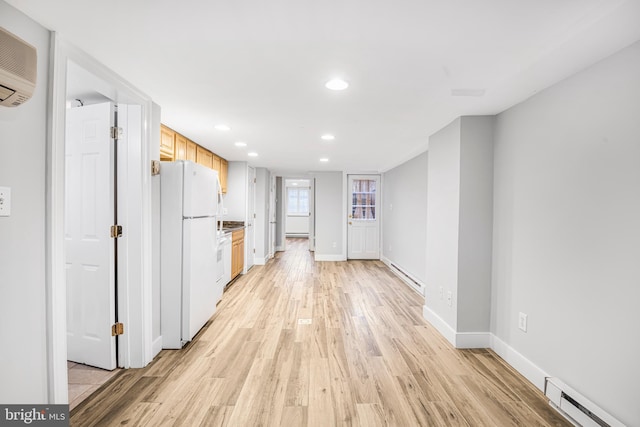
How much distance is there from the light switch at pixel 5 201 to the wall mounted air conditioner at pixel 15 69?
365 mm

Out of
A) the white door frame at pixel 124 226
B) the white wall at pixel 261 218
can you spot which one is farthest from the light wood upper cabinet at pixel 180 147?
the white wall at pixel 261 218

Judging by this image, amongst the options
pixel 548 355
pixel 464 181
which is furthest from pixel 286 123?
pixel 548 355

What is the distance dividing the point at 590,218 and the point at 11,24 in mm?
3149

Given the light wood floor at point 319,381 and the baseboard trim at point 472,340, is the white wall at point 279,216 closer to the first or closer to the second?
the light wood floor at point 319,381

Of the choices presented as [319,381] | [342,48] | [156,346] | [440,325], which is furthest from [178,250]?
[440,325]

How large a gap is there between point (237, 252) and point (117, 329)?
9.30 ft

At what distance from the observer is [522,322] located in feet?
7.29

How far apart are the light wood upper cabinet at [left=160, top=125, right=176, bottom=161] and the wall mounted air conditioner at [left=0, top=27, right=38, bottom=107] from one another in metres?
1.87

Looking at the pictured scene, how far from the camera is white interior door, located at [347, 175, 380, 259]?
272 inches

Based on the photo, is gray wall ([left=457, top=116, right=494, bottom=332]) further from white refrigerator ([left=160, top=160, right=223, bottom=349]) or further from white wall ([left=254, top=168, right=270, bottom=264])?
white wall ([left=254, top=168, right=270, bottom=264])

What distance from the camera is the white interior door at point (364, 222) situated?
22.7 feet

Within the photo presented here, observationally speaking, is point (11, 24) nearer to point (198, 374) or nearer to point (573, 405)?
point (198, 374)

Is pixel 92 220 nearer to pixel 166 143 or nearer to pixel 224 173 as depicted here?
pixel 166 143

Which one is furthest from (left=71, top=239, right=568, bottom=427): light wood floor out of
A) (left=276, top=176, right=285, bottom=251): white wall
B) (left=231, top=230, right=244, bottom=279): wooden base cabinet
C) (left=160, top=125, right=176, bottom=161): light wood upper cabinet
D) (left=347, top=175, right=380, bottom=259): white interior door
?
(left=276, top=176, right=285, bottom=251): white wall
